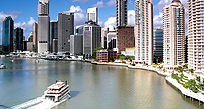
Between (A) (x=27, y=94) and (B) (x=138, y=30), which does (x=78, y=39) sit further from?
(A) (x=27, y=94)

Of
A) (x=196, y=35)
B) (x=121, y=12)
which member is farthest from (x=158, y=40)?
(x=121, y=12)

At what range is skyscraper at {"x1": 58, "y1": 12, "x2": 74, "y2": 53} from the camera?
164m

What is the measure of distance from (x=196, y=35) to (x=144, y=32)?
3103 centimetres

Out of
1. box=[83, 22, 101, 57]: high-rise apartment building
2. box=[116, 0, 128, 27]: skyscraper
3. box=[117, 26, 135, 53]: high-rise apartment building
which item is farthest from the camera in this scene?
box=[83, 22, 101, 57]: high-rise apartment building

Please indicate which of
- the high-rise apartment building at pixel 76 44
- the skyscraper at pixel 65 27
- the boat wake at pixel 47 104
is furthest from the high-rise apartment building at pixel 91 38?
the boat wake at pixel 47 104

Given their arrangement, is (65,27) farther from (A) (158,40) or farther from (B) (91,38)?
(A) (158,40)

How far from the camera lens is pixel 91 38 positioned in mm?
132000

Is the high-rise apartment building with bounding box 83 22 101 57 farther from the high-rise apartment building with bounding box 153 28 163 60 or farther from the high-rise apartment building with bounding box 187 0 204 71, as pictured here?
the high-rise apartment building with bounding box 187 0 204 71

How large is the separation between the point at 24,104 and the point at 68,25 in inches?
5850

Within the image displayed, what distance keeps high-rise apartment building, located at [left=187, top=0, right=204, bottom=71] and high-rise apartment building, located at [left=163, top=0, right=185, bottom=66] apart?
1383 centimetres

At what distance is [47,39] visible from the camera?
607ft

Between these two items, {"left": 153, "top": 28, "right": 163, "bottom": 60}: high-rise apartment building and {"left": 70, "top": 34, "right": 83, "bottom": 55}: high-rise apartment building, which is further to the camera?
{"left": 70, "top": 34, "right": 83, "bottom": 55}: high-rise apartment building

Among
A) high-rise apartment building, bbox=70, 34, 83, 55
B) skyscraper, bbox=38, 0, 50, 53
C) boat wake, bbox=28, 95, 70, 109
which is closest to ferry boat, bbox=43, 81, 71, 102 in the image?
boat wake, bbox=28, 95, 70, 109

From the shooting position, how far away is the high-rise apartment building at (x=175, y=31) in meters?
53.7
